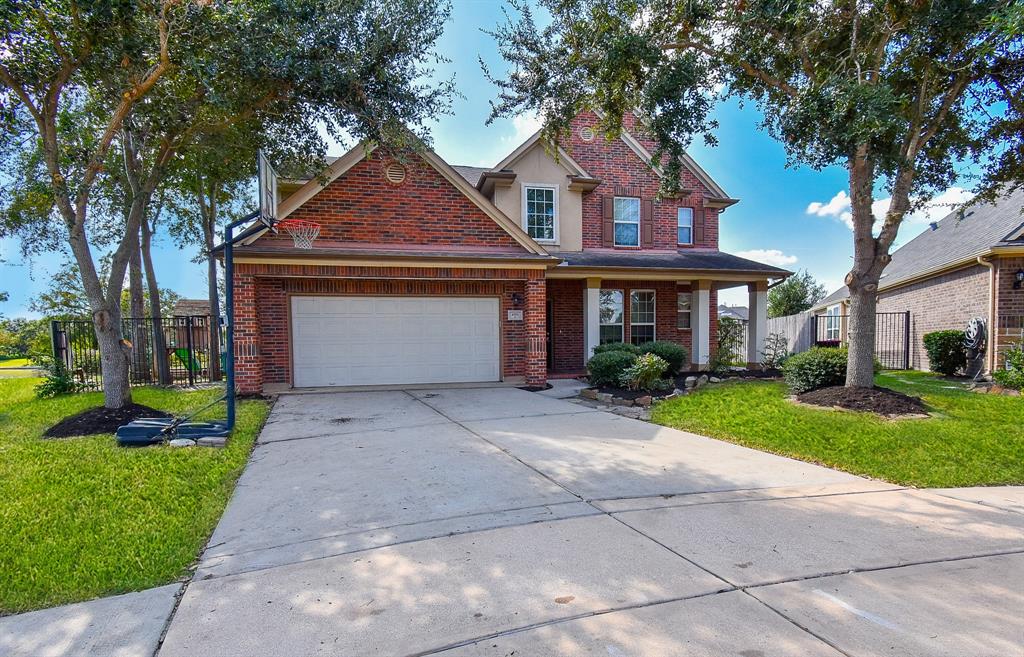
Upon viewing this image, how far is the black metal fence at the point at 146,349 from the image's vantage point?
39.7 ft

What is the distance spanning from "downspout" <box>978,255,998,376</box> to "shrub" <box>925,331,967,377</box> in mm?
756

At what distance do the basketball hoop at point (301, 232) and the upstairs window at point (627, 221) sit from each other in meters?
8.63

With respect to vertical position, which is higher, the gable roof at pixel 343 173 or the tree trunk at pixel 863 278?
the gable roof at pixel 343 173

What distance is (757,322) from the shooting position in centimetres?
1467

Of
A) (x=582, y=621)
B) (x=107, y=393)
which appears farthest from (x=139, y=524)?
(x=107, y=393)

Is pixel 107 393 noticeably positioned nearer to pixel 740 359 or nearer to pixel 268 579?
pixel 268 579

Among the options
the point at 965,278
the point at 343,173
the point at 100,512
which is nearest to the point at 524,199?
the point at 343,173

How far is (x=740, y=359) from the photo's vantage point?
1839cm

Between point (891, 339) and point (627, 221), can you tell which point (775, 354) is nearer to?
point (627, 221)

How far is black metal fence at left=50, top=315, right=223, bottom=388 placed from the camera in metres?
12.1

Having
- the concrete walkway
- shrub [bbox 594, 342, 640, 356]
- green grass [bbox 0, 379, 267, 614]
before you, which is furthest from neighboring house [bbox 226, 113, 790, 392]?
the concrete walkway

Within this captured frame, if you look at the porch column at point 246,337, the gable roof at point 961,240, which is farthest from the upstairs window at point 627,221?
the porch column at point 246,337

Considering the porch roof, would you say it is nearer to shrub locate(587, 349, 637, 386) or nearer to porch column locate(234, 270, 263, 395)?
shrub locate(587, 349, 637, 386)

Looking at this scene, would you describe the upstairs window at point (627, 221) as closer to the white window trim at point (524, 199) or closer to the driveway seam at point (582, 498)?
the white window trim at point (524, 199)
